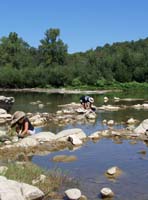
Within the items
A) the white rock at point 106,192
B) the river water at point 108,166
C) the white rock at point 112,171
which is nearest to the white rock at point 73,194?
the river water at point 108,166

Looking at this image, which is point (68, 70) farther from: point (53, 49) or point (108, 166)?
point (108, 166)

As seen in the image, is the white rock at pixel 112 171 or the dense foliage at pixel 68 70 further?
the dense foliage at pixel 68 70

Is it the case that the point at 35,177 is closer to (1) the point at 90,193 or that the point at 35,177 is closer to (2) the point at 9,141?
(1) the point at 90,193

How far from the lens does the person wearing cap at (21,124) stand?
18.5m

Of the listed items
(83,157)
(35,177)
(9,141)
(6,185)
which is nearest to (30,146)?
(9,141)

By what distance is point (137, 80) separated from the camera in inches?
4028

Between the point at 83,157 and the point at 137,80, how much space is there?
287 feet

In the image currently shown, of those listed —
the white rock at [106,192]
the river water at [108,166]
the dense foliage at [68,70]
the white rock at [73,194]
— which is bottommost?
the river water at [108,166]

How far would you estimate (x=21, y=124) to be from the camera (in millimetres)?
19312

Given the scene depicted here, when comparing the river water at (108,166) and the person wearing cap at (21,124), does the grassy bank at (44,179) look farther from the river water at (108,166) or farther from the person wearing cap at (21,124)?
the person wearing cap at (21,124)

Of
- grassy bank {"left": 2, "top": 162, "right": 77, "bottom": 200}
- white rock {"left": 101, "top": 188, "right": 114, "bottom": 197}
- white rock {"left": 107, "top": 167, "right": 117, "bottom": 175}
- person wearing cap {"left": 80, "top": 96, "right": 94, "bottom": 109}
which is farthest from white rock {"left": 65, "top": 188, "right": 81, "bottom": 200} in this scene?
person wearing cap {"left": 80, "top": 96, "right": 94, "bottom": 109}

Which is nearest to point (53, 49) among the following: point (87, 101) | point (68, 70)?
point (68, 70)

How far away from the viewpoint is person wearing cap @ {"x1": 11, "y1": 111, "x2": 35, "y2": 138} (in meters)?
18.5

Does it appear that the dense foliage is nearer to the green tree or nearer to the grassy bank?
the green tree
